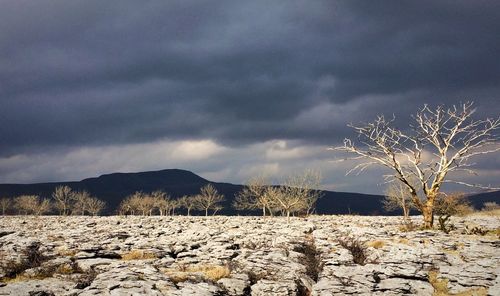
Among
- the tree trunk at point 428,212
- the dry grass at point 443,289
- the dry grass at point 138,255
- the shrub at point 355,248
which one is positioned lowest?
the dry grass at point 443,289

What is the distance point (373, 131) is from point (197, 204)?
13857 cm

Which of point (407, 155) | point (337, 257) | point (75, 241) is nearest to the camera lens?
point (337, 257)

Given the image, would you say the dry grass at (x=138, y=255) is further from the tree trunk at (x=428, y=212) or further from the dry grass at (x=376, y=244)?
the tree trunk at (x=428, y=212)

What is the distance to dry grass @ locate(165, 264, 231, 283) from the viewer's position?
21.3m

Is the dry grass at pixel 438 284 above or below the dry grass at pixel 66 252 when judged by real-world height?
below

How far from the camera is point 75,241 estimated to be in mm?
33656

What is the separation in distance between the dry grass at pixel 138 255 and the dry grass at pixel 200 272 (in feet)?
15.0

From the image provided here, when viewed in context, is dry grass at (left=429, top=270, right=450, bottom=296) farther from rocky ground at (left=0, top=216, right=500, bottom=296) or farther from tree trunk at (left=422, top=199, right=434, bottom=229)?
tree trunk at (left=422, top=199, right=434, bottom=229)

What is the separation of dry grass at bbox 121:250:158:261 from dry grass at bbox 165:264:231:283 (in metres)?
4.58

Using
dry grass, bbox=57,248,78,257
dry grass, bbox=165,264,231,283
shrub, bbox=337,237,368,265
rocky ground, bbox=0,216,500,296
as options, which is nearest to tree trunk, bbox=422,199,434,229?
rocky ground, bbox=0,216,500,296

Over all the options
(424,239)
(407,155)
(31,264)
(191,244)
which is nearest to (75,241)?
(31,264)

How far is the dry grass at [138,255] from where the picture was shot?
27.1 m

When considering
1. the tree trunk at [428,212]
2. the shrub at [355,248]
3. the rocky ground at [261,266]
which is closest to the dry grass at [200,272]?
the rocky ground at [261,266]

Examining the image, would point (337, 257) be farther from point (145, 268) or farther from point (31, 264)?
point (31, 264)
